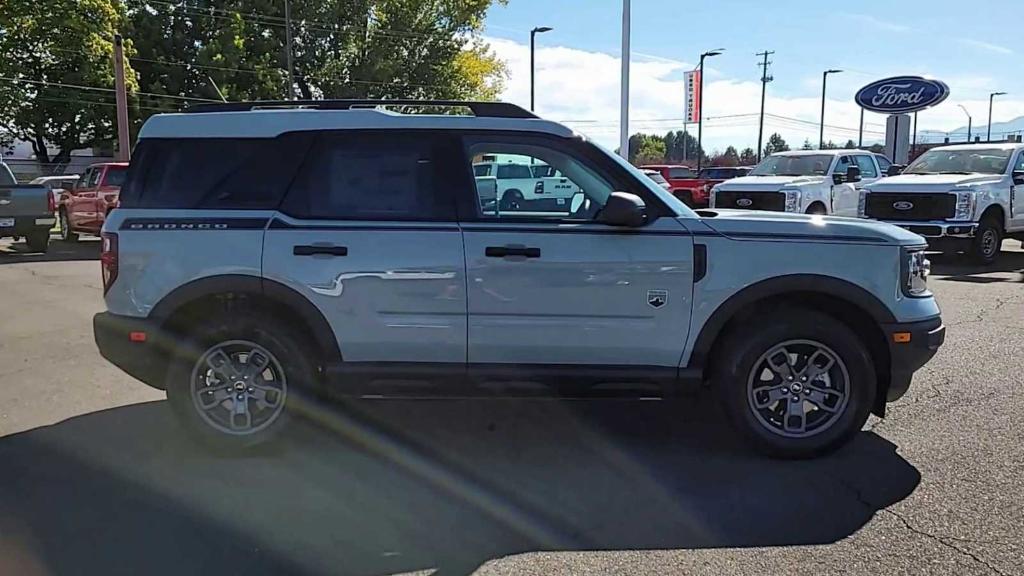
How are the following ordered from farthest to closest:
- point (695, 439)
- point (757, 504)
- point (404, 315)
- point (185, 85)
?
point (185, 85) → point (695, 439) → point (404, 315) → point (757, 504)

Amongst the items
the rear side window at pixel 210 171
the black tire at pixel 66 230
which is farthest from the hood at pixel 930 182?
the black tire at pixel 66 230

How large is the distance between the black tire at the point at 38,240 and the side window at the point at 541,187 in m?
14.2

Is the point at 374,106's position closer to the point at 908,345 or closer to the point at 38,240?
the point at 908,345

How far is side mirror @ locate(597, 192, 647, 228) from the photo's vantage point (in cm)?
441

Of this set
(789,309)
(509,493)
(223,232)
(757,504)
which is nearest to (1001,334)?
(789,309)

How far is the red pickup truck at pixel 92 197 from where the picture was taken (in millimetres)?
16750

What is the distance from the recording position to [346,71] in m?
41.4

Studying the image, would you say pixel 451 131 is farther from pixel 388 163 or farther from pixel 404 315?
pixel 404 315

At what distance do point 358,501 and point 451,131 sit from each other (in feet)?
6.99

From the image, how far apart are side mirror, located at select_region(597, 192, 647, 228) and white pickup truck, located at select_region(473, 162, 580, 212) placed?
13.8 inches

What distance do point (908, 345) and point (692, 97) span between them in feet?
169

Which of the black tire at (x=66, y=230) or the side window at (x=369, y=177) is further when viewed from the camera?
the black tire at (x=66, y=230)

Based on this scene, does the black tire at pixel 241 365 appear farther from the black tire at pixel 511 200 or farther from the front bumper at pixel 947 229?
the front bumper at pixel 947 229

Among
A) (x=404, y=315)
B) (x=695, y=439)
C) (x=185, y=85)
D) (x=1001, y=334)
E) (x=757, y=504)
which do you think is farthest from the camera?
(x=185, y=85)
